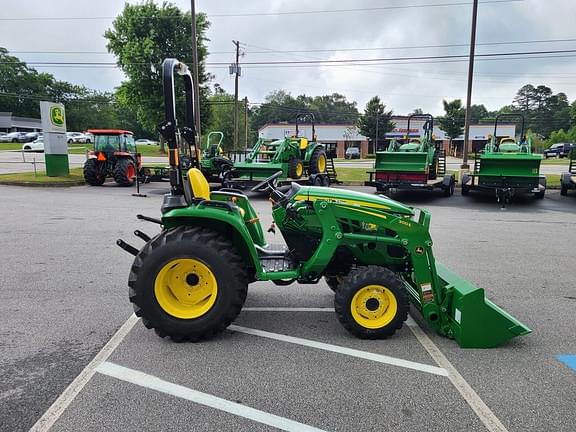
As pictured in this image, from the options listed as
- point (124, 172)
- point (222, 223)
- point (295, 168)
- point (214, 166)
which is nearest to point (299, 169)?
point (295, 168)

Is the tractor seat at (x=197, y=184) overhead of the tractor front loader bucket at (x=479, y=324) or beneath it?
overhead

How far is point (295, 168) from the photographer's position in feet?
49.9

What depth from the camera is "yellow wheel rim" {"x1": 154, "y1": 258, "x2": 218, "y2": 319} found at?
146 inches

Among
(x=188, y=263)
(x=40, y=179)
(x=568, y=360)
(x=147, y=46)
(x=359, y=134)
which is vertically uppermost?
(x=147, y=46)

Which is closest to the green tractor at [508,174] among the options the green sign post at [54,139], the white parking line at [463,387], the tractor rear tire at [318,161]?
the tractor rear tire at [318,161]

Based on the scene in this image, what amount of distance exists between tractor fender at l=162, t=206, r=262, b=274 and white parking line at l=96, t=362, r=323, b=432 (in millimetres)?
1178

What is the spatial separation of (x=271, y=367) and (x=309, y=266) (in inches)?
36.4

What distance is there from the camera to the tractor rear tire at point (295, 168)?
49.3 feet

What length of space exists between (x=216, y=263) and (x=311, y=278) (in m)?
0.88

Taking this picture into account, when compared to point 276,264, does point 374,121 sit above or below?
above

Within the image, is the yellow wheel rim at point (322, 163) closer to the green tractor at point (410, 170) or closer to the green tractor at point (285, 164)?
the green tractor at point (285, 164)

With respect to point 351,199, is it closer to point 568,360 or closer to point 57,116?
point 568,360

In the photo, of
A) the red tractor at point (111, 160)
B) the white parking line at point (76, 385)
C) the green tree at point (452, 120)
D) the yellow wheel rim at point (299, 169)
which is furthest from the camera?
the green tree at point (452, 120)

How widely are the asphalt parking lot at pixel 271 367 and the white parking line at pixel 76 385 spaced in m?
0.01
